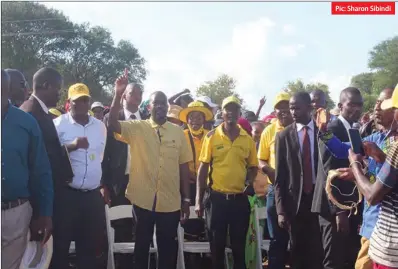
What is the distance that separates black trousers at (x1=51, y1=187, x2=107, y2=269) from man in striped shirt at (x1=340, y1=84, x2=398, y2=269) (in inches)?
109

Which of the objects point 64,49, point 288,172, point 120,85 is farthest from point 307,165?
point 64,49

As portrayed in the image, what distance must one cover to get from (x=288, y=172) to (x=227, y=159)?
71cm

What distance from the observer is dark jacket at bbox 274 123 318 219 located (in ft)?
17.6

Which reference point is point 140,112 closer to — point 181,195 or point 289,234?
point 181,195

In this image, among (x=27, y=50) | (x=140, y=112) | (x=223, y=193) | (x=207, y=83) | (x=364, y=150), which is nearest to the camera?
(x=364, y=150)

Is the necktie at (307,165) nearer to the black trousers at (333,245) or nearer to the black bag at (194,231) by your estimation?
the black trousers at (333,245)

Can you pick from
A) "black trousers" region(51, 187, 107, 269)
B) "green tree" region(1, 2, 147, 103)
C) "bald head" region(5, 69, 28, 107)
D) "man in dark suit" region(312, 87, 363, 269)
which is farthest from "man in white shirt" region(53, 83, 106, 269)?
"green tree" region(1, 2, 147, 103)

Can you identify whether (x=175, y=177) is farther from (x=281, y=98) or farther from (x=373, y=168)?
(x=373, y=168)

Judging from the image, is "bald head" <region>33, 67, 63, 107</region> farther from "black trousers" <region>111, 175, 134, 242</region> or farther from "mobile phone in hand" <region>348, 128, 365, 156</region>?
"mobile phone in hand" <region>348, 128, 365, 156</region>

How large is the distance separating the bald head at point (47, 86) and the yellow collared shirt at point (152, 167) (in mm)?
737

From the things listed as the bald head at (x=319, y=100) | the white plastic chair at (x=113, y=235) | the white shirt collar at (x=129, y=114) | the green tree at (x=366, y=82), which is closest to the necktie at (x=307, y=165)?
the bald head at (x=319, y=100)

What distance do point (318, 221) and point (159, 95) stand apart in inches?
82.5

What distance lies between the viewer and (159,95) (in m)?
5.44

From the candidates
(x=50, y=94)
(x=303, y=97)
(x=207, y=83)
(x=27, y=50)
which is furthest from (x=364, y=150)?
(x=207, y=83)
